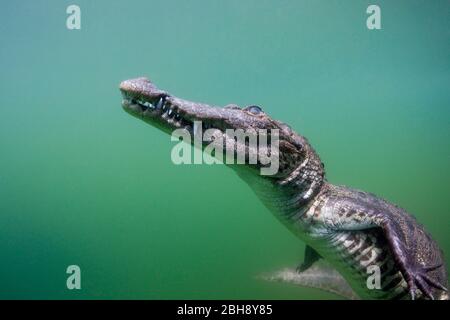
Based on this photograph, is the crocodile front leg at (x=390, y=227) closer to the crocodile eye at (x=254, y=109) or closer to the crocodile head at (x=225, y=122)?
the crocodile head at (x=225, y=122)

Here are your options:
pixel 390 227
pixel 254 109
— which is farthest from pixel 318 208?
pixel 254 109

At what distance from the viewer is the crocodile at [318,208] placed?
2.65 metres

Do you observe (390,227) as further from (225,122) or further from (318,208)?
(225,122)

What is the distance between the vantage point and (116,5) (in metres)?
25.8

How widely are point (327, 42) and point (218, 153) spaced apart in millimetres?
29187

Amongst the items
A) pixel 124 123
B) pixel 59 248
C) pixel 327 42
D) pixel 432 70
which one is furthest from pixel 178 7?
pixel 124 123

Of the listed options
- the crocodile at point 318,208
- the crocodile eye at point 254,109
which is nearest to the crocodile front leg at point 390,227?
the crocodile at point 318,208

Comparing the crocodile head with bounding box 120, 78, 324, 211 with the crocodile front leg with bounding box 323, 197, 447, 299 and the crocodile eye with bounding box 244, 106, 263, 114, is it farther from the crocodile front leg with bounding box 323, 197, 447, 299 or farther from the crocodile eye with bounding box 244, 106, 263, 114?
the crocodile front leg with bounding box 323, 197, 447, 299

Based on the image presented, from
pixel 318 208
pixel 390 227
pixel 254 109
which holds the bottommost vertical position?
pixel 390 227

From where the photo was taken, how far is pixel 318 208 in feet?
10.4

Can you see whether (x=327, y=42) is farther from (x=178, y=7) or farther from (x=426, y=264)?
(x=426, y=264)

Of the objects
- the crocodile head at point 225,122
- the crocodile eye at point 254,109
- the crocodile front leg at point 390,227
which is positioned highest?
the crocodile eye at point 254,109

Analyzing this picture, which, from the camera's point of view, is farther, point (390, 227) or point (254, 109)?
point (254, 109)

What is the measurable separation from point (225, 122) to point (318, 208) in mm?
1239
